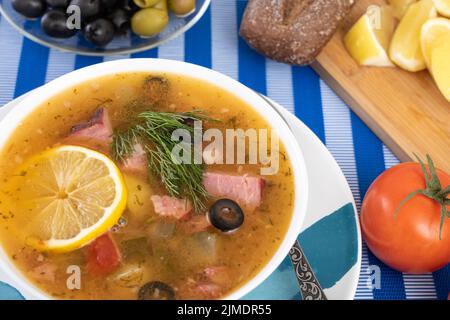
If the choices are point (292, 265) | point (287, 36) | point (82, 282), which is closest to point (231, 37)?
point (287, 36)

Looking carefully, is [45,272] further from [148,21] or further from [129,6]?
[129,6]

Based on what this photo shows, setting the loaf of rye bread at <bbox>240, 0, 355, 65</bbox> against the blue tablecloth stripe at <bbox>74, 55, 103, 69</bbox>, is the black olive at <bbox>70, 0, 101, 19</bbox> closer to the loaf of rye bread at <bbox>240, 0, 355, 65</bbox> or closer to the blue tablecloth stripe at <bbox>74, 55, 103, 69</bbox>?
the blue tablecloth stripe at <bbox>74, 55, 103, 69</bbox>

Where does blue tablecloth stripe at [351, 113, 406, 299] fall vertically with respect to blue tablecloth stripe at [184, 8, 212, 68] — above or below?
below

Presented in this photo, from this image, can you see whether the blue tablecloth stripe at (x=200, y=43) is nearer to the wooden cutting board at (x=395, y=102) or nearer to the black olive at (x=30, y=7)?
the wooden cutting board at (x=395, y=102)

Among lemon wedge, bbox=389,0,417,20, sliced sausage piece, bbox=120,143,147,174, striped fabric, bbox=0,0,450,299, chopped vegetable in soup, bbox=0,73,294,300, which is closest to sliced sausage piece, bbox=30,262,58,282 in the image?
chopped vegetable in soup, bbox=0,73,294,300

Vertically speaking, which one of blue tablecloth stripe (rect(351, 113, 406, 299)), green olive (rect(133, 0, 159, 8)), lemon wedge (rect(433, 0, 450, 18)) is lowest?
blue tablecloth stripe (rect(351, 113, 406, 299))
